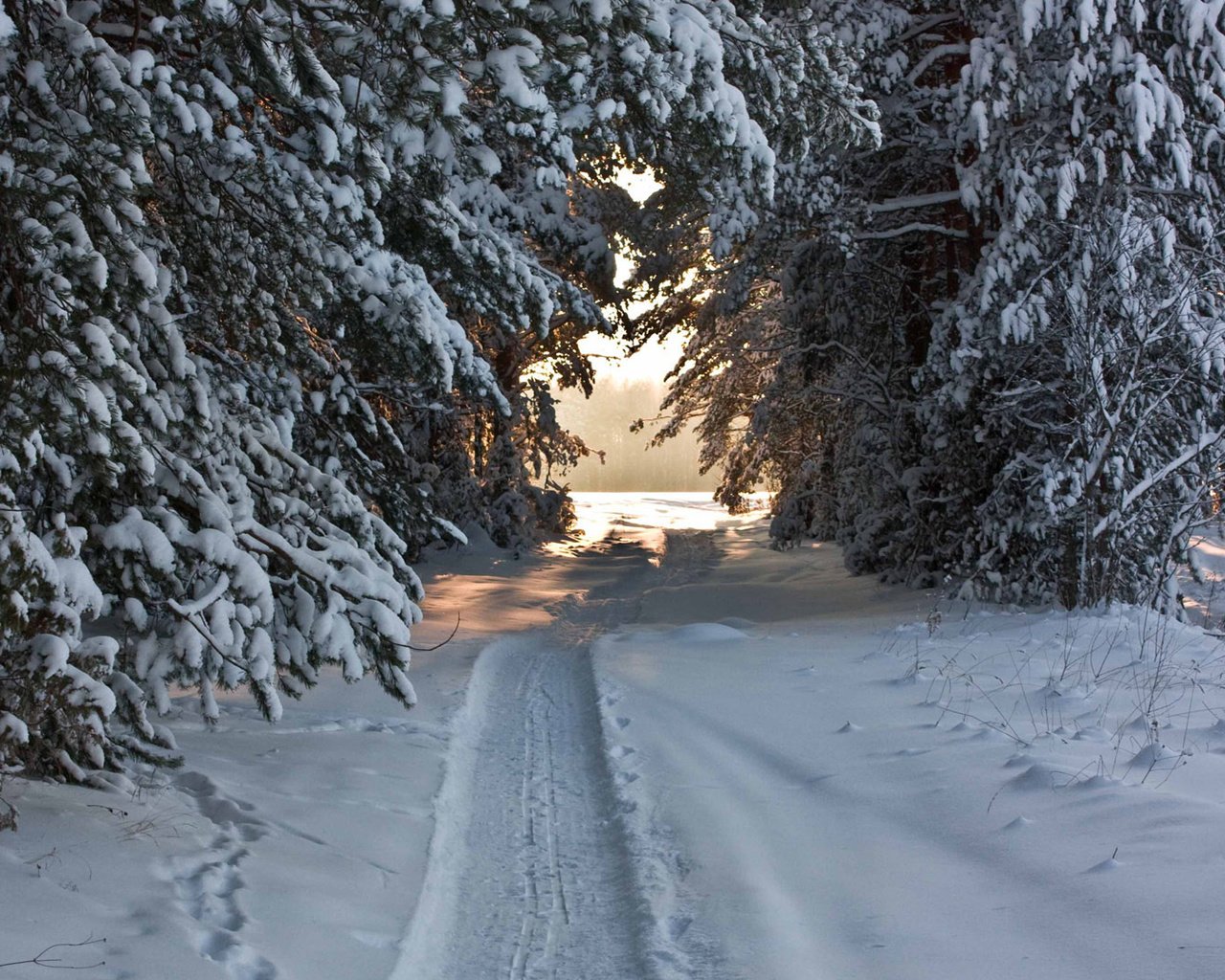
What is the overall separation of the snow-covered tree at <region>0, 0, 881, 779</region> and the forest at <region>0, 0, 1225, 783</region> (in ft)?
0.07

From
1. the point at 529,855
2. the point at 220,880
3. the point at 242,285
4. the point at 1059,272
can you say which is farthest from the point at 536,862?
the point at 1059,272

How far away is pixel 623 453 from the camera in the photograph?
113 m

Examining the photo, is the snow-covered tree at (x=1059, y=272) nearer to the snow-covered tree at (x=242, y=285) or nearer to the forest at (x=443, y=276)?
the forest at (x=443, y=276)

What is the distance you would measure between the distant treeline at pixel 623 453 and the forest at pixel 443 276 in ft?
272

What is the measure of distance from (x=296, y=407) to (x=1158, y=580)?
796cm

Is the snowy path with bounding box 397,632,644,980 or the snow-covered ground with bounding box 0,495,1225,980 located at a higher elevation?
the snow-covered ground with bounding box 0,495,1225,980

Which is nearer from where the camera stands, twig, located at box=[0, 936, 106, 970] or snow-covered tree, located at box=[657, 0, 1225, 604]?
twig, located at box=[0, 936, 106, 970]

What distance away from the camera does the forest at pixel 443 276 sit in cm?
459

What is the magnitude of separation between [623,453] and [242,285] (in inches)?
4218

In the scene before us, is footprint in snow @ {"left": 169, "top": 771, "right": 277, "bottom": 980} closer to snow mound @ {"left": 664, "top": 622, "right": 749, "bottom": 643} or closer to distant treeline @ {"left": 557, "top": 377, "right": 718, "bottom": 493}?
snow mound @ {"left": 664, "top": 622, "right": 749, "bottom": 643}

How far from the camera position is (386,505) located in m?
Answer: 7.01

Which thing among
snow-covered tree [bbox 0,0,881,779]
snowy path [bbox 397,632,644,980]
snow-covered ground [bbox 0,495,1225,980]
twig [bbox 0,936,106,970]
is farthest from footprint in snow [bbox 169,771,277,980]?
snowy path [bbox 397,632,644,980]

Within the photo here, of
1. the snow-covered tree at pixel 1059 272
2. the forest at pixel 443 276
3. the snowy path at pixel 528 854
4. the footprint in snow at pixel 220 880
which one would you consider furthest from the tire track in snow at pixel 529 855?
the snow-covered tree at pixel 1059 272

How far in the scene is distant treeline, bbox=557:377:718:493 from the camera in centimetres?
9850
